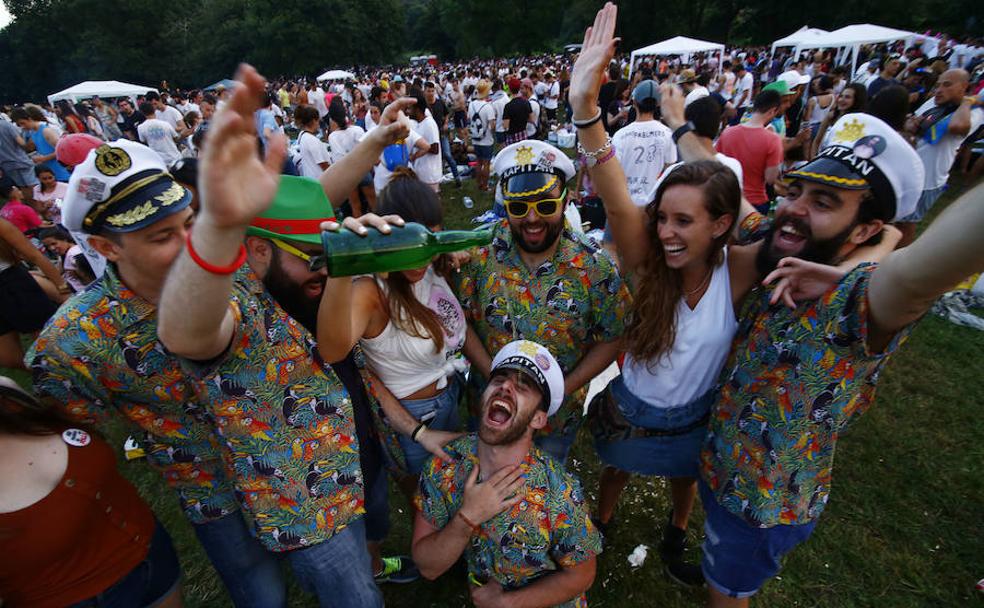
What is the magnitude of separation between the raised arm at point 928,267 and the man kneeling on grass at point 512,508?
3.99 ft

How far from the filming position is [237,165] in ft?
3.48

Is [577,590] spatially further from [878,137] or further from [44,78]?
[44,78]

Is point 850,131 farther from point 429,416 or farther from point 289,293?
point 289,293

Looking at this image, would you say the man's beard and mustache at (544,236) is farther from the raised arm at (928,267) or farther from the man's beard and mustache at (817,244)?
the raised arm at (928,267)

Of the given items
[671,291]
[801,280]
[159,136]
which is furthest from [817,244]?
[159,136]

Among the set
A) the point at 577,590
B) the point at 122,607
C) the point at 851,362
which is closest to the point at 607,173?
the point at 851,362

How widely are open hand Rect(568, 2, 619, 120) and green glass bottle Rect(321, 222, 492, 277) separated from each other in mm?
841

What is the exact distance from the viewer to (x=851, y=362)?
168 cm

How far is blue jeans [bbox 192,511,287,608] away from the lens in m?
2.06

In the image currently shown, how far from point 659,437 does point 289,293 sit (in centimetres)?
197

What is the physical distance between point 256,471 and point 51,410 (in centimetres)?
73

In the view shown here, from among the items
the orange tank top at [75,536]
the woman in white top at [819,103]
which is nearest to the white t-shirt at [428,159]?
the orange tank top at [75,536]

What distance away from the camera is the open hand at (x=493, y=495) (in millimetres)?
1988

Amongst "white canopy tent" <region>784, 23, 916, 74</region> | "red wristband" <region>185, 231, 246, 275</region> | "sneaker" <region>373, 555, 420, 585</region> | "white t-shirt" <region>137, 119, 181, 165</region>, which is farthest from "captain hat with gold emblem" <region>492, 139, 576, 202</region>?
"white canopy tent" <region>784, 23, 916, 74</region>
